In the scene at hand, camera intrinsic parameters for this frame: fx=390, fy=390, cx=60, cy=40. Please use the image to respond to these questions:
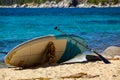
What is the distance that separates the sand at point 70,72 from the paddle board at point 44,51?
553 mm

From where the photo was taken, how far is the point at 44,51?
55.5 feet

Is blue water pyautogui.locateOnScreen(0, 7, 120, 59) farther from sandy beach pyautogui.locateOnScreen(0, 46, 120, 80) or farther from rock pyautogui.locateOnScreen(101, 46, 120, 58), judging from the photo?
sandy beach pyautogui.locateOnScreen(0, 46, 120, 80)

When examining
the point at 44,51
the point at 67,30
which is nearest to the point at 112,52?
the point at 44,51

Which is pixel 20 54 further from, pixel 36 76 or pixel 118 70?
pixel 118 70

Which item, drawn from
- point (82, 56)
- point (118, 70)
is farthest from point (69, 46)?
point (118, 70)

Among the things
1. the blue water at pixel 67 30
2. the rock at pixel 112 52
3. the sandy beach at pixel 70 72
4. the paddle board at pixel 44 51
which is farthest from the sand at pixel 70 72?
the blue water at pixel 67 30

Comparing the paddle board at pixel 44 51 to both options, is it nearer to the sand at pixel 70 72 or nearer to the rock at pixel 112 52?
the sand at pixel 70 72

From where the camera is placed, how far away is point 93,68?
15.1 m

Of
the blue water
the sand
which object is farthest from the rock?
the blue water

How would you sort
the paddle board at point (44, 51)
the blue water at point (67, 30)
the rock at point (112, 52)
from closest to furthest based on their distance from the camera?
the paddle board at point (44, 51) → the rock at point (112, 52) → the blue water at point (67, 30)

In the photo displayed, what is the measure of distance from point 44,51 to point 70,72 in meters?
2.70

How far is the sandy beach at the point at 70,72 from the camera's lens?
13633 mm

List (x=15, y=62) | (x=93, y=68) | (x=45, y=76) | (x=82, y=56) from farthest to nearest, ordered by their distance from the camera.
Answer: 1. (x=82, y=56)
2. (x=15, y=62)
3. (x=93, y=68)
4. (x=45, y=76)

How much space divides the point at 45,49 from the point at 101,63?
2496 millimetres
